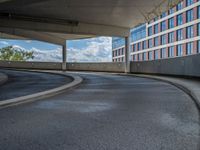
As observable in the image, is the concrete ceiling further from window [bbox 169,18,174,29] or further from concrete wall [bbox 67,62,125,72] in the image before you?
window [bbox 169,18,174,29]

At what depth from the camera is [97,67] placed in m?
37.2

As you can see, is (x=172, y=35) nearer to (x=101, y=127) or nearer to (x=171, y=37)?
(x=171, y=37)

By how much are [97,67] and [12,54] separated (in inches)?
2254

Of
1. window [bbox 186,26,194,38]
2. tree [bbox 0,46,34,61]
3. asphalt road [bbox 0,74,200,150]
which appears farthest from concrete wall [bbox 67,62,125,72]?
tree [bbox 0,46,34,61]


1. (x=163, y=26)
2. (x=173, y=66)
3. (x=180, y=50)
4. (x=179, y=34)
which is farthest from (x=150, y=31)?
(x=173, y=66)

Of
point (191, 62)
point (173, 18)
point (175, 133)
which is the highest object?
point (173, 18)

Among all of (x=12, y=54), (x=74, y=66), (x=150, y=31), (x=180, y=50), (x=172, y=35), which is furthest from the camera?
(x=12, y=54)

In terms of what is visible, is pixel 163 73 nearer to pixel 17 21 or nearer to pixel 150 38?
pixel 17 21

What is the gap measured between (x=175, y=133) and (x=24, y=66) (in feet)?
136

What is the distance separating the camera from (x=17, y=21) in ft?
80.1

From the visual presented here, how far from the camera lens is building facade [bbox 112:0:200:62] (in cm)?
5412

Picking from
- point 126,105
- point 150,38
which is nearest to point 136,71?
point 126,105

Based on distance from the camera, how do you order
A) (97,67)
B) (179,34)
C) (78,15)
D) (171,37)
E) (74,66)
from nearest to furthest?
(78,15) → (97,67) → (74,66) → (179,34) → (171,37)

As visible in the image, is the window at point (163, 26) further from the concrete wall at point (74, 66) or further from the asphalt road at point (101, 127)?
the asphalt road at point (101, 127)
